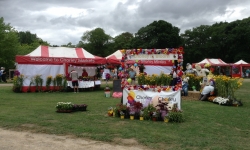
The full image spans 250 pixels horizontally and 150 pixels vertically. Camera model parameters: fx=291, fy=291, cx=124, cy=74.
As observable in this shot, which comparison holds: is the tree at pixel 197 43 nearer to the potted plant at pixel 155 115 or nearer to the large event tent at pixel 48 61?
the large event tent at pixel 48 61

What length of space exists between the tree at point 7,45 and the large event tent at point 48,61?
1644cm

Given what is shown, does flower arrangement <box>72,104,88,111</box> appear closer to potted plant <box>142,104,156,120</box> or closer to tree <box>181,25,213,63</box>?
potted plant <box>142,104,156,120</box>

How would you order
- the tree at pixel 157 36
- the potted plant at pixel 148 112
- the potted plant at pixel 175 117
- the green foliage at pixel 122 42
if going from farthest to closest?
1. the green foliage at pixel 122 42
2. the tree at pixel 157 36
3. the potted plant at pixel 148 112
4. the potted plant at pixel 175 117

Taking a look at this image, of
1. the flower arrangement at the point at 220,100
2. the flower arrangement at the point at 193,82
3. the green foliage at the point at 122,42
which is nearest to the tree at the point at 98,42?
the green foliage at the point at 122,42

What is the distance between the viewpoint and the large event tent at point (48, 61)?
64.4ft

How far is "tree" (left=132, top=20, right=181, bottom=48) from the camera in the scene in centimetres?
5344

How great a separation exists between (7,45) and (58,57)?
19.2 m

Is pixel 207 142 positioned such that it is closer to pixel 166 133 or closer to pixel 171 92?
pixel 166 133

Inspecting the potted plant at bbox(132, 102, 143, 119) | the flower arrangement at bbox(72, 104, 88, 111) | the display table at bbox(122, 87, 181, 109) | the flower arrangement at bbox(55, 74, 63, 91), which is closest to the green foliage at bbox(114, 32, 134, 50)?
the flower arrangement at bbox(55, 74, 63, 91)

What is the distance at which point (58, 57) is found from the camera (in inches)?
803

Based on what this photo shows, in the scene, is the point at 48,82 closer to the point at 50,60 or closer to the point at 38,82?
the point at 38,82

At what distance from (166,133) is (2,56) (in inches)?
1314

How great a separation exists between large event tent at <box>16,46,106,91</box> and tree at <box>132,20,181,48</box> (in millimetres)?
32233

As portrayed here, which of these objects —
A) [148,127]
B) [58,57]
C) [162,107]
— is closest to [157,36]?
[58,57]
